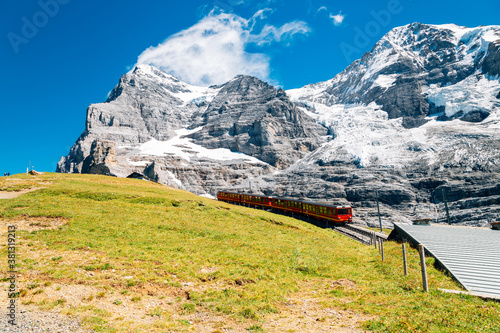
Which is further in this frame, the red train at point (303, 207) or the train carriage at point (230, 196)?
the train carriage at point (230, 196)

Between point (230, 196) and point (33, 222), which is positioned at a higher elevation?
point (33, 222)

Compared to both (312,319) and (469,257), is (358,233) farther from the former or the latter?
(312,319)

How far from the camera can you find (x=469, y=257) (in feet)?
53.8

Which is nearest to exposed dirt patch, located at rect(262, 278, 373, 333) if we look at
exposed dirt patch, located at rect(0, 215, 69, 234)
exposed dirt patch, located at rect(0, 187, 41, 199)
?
exposed dirt patch, located at rect(0, 215, 69, 234)

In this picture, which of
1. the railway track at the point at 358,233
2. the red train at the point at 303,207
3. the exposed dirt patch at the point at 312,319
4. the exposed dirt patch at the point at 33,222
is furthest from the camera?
the red train at the point at 303,207

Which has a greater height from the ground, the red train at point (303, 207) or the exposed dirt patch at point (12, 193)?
the exposed dirt patch at point (12, 193)

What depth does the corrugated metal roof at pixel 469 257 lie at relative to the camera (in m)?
12.5

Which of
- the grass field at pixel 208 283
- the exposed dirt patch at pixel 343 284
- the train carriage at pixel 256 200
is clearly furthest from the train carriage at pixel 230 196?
the exposed dirt patch at pixel 343 284

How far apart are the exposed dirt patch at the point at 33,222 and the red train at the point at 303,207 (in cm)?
3733

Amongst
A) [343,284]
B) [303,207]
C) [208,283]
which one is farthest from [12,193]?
[303,207]

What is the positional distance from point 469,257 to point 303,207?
36574 millimetres

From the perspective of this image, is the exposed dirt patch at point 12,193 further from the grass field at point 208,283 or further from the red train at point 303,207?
the red train at point 303,207

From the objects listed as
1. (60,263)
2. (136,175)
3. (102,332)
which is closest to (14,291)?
(60,263)

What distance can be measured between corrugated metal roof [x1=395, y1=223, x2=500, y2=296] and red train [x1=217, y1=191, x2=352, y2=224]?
21691mm
